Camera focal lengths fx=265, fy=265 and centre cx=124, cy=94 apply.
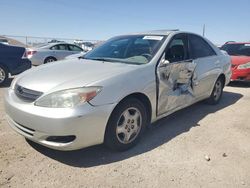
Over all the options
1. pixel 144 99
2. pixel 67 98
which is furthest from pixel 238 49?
pixel 67 98

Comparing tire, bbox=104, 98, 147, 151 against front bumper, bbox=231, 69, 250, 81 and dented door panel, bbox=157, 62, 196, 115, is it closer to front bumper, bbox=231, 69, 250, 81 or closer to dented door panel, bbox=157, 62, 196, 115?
dented door panel, bbox=157, 62, 196, 115

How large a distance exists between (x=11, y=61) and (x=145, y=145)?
5.77 m

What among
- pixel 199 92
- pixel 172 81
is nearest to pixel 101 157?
pixel 172 81

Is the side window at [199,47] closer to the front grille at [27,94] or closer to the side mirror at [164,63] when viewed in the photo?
the side mirror at [164,63]

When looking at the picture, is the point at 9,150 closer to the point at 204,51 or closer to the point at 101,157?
the point at 101,157

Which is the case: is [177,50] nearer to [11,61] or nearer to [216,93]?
[216,93]

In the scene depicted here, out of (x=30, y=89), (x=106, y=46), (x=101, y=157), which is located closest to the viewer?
(x=30, y=89)

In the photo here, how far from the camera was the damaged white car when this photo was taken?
9.51 ft

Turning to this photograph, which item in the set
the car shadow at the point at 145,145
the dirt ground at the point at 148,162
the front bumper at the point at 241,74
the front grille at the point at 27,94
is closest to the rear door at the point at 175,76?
the car shadow at the point at 145,145

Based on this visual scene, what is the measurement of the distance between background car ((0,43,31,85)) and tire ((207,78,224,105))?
18.1 feet

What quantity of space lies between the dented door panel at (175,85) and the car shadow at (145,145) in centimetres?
38

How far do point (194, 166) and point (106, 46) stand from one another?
101 inches

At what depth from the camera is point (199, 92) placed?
500cm

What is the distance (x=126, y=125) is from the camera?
136 inches
